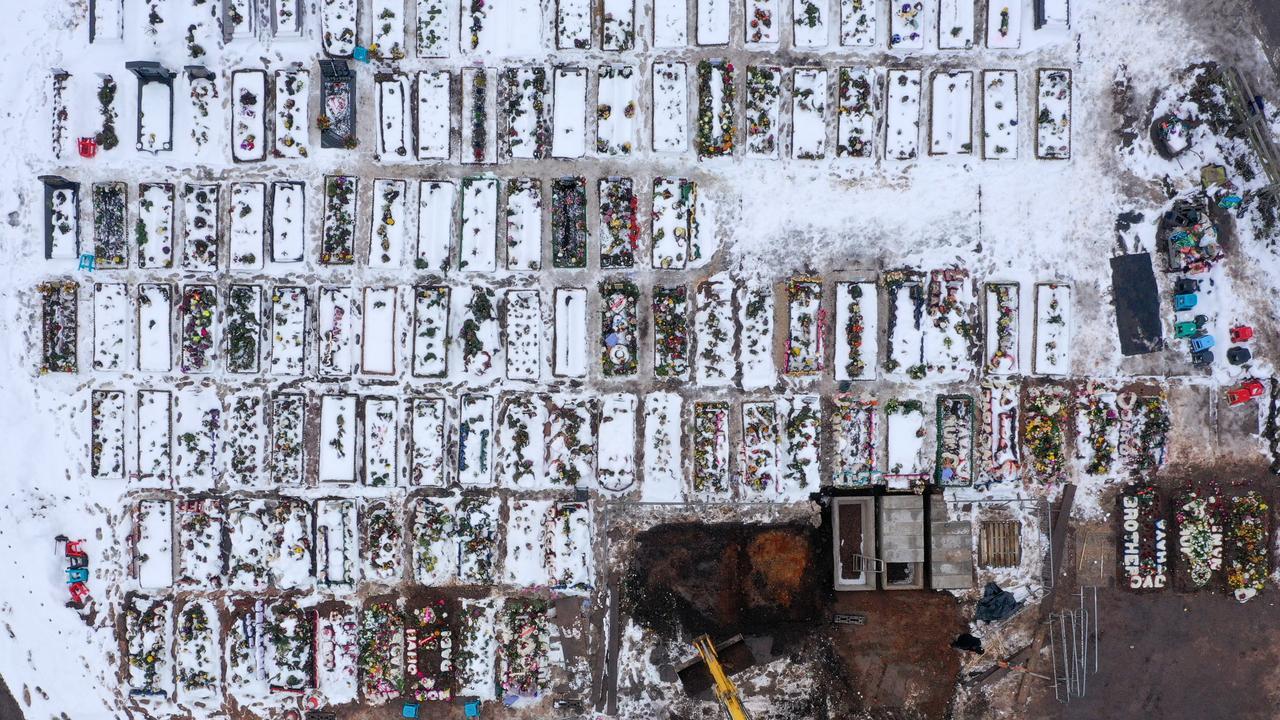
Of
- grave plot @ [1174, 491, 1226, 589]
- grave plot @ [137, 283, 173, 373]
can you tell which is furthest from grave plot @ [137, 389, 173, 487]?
grave plot @ [1174, 491, 1226, 589]

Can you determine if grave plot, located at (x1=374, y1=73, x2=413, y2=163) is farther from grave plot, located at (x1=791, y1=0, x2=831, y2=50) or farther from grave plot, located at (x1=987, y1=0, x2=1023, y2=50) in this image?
grave plot, located at (x1=987, y1=0, x2=1023, y2=50)

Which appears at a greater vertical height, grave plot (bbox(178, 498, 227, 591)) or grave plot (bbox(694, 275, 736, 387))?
grave plot (bbox(694, 275, 736, 387))

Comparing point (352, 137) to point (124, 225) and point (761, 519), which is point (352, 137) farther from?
point (761, 519)

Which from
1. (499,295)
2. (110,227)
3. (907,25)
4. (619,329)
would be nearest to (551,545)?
(619,329)

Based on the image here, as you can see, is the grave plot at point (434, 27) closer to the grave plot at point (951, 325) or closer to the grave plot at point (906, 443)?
the grave plot at point (951, 325)

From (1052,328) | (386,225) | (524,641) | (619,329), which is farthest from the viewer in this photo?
(524,641)

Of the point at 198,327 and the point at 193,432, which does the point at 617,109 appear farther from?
the point at 193,432
